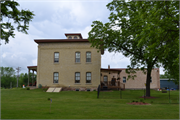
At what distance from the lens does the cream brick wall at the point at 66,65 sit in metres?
33.5

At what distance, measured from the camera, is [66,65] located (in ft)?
112

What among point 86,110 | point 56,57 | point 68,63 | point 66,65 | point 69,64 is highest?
point 56,57

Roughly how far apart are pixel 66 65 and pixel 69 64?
0.57m

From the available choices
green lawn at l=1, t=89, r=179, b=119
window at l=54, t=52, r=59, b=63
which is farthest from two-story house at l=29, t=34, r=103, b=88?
green lawn at l=1, t=89, r=179, b=119

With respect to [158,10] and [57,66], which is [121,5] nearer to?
[158,10]

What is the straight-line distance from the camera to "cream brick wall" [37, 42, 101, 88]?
110ft

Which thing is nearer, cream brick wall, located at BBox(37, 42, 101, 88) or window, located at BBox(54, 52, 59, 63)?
cream brick wall, located at BBox(37, 42, 101, 88)

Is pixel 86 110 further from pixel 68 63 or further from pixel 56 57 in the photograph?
pixel 56 57

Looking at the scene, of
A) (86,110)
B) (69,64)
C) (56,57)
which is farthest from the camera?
(56,57)

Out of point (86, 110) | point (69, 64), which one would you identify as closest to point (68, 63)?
point (69, 64)

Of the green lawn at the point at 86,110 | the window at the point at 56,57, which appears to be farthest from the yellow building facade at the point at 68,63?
the green lawn at the point at 86,110

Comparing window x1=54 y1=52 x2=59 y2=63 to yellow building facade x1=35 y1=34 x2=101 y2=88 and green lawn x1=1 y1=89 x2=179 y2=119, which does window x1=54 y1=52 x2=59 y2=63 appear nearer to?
yellow building facade x1=35 y1=34 x2=101 y2=88

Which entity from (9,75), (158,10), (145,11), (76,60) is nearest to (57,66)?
(76,60)

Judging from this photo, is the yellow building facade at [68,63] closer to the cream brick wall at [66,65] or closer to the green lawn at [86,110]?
the cream brick wall at [66,65]
